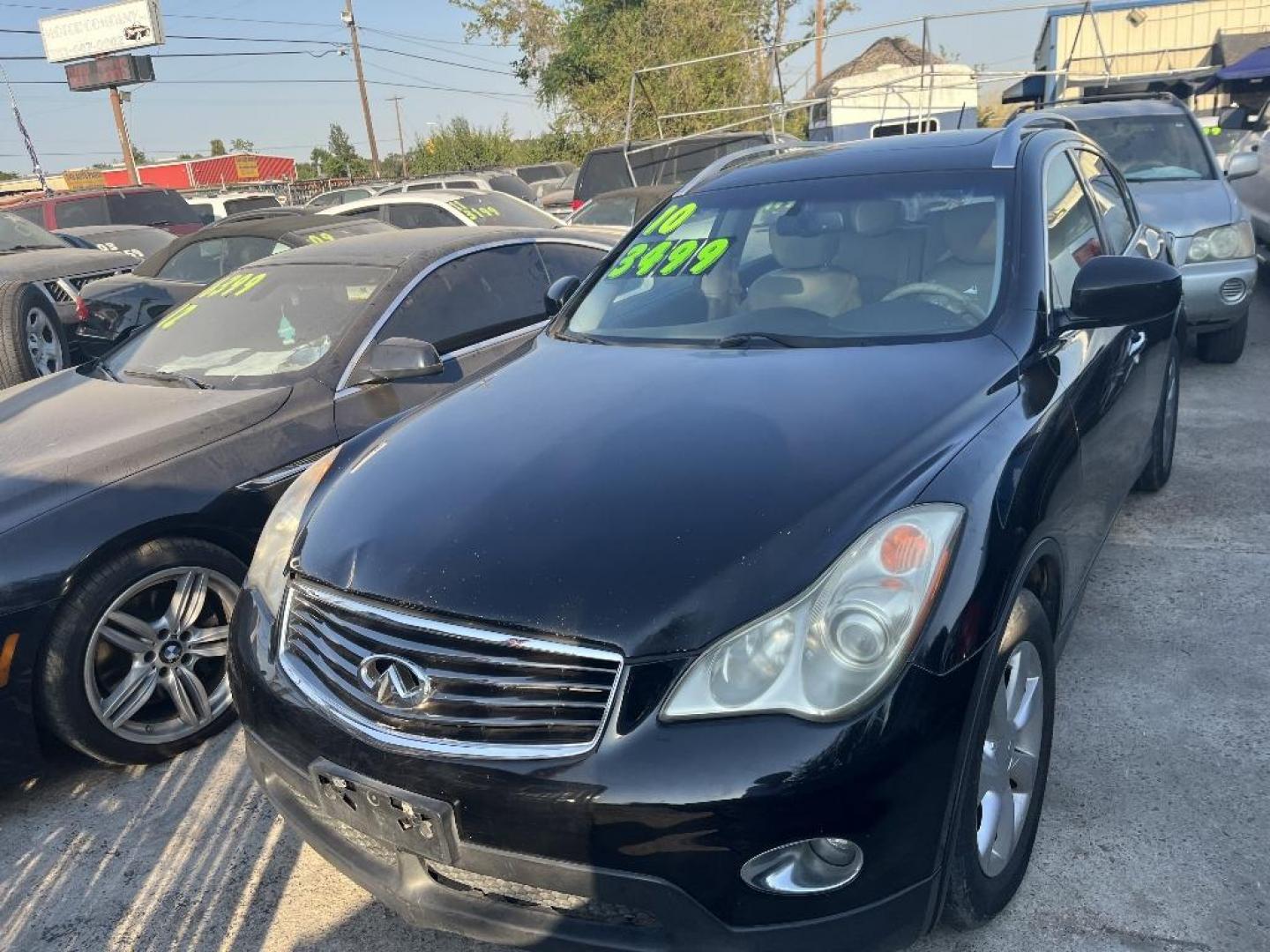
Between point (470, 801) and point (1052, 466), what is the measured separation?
1555mm

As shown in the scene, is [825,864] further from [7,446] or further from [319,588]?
[7,446]

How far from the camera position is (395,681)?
6.45 ft

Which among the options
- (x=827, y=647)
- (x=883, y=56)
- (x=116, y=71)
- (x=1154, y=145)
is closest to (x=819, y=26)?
(x=883, y=56)

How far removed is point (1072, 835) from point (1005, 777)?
499 millimetres

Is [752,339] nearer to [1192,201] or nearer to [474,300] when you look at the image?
[474,300]

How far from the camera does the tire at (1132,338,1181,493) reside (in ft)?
14.3

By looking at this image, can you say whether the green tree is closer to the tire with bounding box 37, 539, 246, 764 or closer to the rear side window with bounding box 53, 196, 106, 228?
the rear side window with bounding box 53, 196, 106, 228

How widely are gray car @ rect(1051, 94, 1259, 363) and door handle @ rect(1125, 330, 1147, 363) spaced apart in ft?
6.85

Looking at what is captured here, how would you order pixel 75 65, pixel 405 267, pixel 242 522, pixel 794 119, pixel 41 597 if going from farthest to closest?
1. pixel 75 65
2. pixel 794 119
3. pixel 405 267
4. pixel 242 522
5. pixel 41 597

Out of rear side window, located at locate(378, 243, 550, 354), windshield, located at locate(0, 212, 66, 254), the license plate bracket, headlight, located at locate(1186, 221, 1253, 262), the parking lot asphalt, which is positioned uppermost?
windshield, located at locate(0, 212, 66, 254)

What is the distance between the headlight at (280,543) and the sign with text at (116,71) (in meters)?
31.2

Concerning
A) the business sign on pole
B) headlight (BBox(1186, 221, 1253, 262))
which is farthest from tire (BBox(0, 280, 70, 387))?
the business sign on pole

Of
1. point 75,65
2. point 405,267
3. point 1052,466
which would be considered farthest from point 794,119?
point 1052,466

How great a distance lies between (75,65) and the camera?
30.2 m
